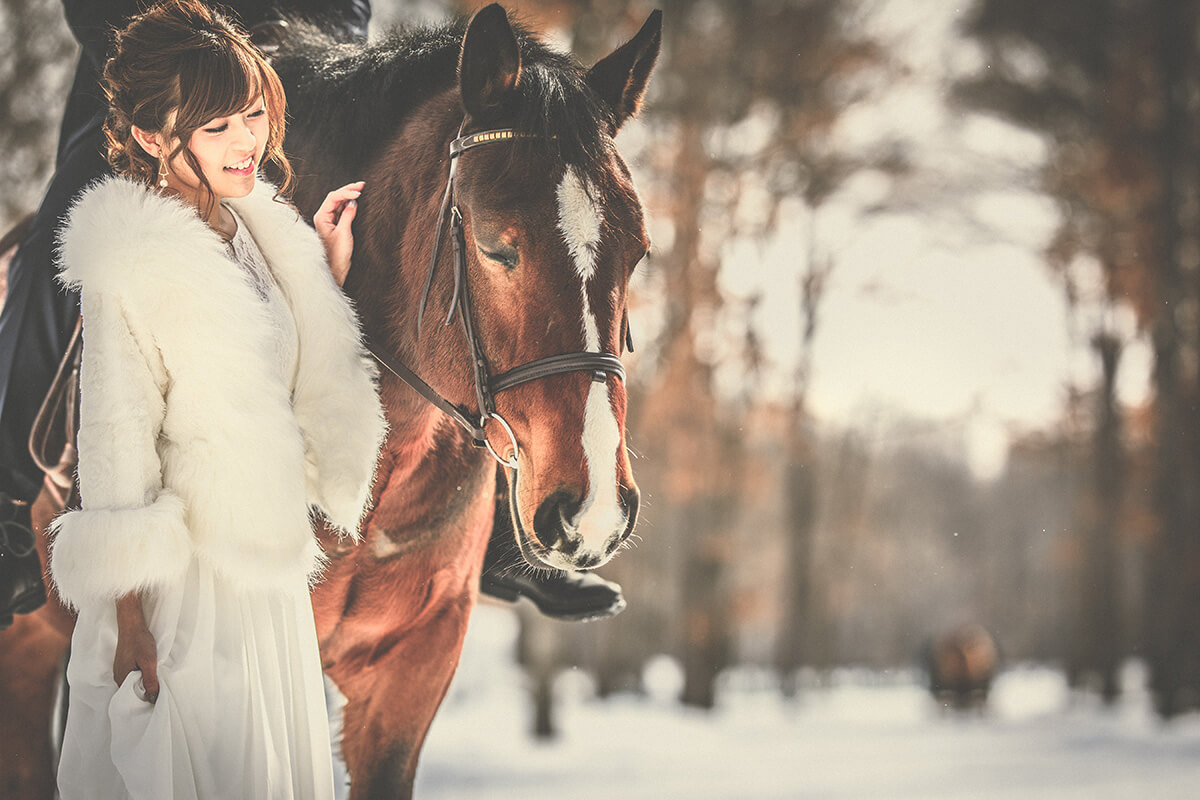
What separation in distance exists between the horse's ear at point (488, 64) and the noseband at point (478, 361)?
0.06m

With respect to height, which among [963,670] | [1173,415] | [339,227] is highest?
[1173,415]

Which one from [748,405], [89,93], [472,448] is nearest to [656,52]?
[472,448]

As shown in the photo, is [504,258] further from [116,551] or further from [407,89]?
[116,551]

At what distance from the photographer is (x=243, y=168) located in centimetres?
195

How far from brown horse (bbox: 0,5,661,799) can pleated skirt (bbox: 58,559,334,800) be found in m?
0.41

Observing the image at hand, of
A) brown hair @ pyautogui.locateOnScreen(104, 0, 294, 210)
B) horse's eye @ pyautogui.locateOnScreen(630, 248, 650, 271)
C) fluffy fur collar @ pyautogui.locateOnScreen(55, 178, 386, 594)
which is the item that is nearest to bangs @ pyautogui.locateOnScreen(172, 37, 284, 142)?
brown hair @ pyautogui.locateOnScreen(104, 0, 294, 210)

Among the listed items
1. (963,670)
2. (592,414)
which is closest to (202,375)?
(592,414)

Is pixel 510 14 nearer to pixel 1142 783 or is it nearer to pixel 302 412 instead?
pixel 302 412

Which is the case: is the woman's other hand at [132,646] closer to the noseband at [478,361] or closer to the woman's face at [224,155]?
the noseband at [478,361]

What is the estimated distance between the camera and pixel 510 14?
226cm

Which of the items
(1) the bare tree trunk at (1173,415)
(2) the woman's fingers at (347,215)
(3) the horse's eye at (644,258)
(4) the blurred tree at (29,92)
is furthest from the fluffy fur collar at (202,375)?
(1) the bare tree trunk at (1173,415)

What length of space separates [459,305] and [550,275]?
227mm

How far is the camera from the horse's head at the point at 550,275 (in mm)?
1695

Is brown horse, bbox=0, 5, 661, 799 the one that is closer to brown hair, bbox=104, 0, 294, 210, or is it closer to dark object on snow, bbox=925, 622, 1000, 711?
brown hair, bbox=104, 0, 294, 210
